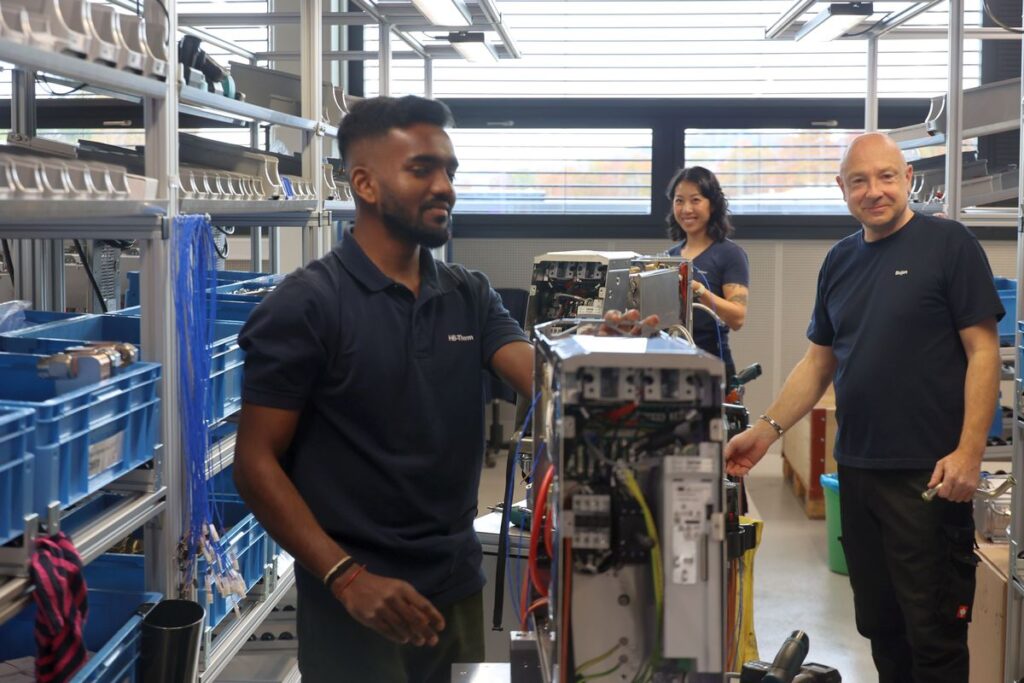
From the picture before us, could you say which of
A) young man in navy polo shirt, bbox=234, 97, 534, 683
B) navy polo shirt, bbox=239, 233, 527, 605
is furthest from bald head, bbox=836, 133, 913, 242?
navy polo shirt, bbox=239, 233, 527, 605

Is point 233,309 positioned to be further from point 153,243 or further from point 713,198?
point 713,198

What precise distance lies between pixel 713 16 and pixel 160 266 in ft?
17.5

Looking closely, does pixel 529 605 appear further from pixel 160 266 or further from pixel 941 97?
pixel 941 97

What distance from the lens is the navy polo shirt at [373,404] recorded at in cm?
178

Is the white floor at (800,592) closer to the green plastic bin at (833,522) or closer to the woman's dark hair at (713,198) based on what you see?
the green plastic bin at (833,522)

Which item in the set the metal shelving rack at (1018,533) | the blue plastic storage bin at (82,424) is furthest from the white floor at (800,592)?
the blue plastic storage bin at (82,424)

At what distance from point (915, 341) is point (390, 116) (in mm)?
1505

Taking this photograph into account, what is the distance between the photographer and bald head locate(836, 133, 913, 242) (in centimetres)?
279

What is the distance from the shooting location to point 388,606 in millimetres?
1695

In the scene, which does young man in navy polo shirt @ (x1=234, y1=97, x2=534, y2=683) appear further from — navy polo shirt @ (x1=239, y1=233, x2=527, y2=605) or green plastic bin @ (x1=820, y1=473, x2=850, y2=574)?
green plastic bin @ (x1=820, y1=473, x2=850, y2=574)

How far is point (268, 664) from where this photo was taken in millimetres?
3701

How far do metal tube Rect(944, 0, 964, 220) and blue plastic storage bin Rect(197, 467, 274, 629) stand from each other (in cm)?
252

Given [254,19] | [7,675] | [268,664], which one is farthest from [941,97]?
[7,675]

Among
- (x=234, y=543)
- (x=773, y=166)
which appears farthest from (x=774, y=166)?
(x=234, y=543)
